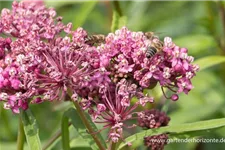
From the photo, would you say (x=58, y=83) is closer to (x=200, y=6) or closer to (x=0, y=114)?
(x=0, y=114)

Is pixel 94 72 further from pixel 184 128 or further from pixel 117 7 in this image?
pixel 117 7

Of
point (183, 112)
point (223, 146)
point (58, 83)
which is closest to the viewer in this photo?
point (58, 83)

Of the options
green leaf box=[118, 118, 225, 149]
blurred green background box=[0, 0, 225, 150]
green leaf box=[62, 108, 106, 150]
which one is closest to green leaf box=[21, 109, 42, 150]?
green leaf box=[62, 108, 106, 150]

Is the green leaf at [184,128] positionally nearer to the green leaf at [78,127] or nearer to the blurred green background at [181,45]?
the green leaf at [78,127]

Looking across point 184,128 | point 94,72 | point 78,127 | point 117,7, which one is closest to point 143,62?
point 94,72

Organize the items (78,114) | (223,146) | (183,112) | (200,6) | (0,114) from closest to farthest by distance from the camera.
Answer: (78,114) → (183,112) → (0,114) → (223,146) → (200,6)

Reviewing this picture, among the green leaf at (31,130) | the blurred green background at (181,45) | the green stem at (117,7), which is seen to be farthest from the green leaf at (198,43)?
the green leaf at (31,130)

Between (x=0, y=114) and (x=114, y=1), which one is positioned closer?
(x=114, y=1)

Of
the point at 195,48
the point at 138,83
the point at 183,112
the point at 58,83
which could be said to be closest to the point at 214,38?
the point at 195,48
